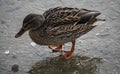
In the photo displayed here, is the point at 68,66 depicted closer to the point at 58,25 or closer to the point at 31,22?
the point at 58,25

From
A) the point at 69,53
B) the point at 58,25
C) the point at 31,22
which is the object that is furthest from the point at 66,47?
the point at 31,22

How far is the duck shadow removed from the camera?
5.43 metres

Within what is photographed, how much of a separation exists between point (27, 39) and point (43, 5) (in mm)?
1113

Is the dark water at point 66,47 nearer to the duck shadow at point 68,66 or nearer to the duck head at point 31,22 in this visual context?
the duck shadow at point 68,66

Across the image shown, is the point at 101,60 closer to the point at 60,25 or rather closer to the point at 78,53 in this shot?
the point at 78,53

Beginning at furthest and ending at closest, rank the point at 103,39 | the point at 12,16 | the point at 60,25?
the point at 12,16 → the point at 103,39 → the point at 60,25

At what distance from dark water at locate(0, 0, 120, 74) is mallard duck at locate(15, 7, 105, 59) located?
25 cm

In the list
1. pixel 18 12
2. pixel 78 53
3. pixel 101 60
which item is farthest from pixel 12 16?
pixel 101 60

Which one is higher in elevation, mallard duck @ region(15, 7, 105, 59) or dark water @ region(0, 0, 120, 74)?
mallard duck @ region(15, 7, 105, 59)

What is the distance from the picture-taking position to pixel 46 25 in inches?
217

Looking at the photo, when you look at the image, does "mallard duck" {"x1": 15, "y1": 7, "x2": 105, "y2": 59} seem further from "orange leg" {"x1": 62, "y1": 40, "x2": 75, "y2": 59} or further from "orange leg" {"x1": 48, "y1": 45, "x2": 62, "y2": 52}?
"orange leg" {"x1": 48, "y1": 45, "x2": 62, "y2": 52}

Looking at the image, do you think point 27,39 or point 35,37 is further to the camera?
point 27,39

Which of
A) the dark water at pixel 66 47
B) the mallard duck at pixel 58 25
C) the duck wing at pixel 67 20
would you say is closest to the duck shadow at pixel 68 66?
the dark water at pixel 66 47

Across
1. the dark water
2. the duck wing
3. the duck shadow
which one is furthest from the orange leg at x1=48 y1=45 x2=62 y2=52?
the duck wing
